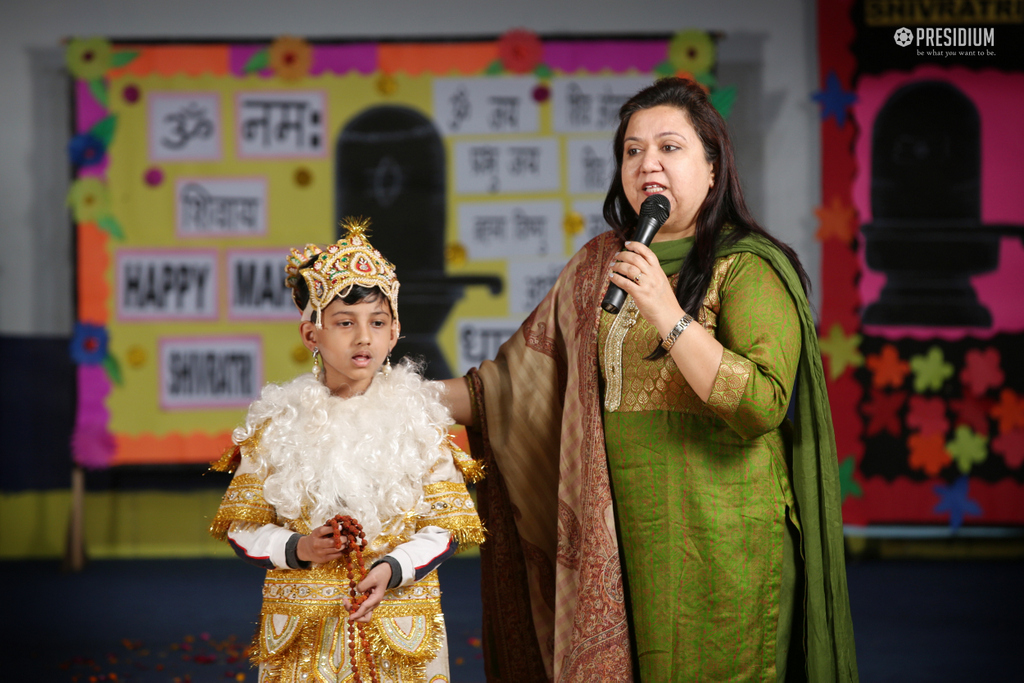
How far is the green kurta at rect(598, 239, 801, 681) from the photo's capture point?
5.51ft

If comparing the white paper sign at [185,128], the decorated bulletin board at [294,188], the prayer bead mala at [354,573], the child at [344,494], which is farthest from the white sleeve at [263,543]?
the white paper sign at [185,128]

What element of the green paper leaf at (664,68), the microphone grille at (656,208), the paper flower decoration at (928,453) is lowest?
the paper flower decoration at (928,453)

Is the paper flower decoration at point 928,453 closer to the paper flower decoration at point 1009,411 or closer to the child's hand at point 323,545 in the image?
the paper flower decoration at point 1009,411

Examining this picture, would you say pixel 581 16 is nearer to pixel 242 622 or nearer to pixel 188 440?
pixel 188 440

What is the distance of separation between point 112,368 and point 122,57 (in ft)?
5.12

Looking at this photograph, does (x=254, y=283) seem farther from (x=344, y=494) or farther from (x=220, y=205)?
(x=344, y=494)

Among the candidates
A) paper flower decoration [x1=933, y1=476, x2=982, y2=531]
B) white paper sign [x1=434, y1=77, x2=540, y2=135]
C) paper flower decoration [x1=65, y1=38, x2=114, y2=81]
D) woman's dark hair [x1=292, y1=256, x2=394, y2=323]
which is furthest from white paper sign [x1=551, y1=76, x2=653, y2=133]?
woman's dark hair [x1=292, y1=256, x2=394, y2=323]

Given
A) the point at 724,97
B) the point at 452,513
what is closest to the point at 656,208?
the point at 452,513

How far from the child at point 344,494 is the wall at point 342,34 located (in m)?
3.31

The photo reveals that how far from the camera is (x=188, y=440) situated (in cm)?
464

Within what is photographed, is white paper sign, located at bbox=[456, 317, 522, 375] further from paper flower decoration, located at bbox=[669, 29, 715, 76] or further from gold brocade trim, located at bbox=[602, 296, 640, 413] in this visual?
gold brocade trim, located at bbox=[602, 296, 640, 413]

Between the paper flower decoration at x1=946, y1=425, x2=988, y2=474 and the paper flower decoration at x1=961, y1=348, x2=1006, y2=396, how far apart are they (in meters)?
0.21

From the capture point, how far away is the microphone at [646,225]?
5.07 feet

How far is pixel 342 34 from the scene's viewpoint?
15.4 feet
